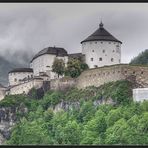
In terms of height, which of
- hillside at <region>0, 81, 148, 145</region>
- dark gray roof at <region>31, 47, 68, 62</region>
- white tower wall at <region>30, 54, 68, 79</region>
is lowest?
hillside at <region>0, 81, 148, 145</region>

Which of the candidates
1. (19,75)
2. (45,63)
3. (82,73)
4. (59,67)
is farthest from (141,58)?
(82,73)

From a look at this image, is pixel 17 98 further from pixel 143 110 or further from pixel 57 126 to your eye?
pixel 143 110

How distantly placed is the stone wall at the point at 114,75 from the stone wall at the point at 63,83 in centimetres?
96

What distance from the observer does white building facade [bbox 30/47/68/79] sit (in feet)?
213

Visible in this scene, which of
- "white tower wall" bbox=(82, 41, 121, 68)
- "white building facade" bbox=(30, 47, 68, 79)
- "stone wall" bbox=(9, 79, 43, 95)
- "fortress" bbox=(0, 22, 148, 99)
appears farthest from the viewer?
"white building facade" bbox=(30, 47, 68, 79)

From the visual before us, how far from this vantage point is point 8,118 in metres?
60.8

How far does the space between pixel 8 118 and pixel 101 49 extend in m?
8.42

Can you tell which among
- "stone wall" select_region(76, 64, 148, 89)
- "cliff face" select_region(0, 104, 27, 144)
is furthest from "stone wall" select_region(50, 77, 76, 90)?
"cliff face" select_region(0, 104, 27, 144)

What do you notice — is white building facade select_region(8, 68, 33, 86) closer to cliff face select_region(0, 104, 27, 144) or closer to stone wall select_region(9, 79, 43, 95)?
stone wall select_region(9, 79, 43, 95)

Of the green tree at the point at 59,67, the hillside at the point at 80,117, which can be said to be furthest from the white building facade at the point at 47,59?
the hillside at the point at 80,117

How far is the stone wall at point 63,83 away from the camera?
A: 57.8m

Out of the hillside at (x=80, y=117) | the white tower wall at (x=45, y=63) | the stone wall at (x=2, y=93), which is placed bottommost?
the hillside at (x=80, y=117)

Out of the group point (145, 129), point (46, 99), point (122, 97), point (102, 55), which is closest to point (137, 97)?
point (122, 97)

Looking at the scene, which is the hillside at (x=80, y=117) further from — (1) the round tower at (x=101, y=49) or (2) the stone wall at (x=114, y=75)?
(1) the round tower at (x=101, y=49)
